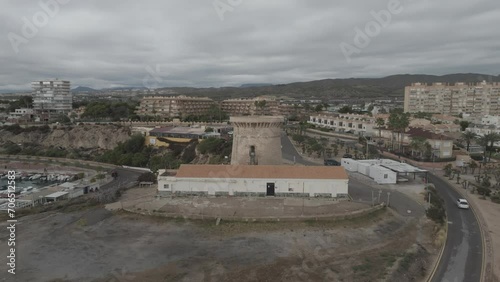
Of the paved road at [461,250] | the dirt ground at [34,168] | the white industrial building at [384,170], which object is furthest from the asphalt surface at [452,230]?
the dirt ground at [34,168]

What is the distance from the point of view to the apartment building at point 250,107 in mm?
111000

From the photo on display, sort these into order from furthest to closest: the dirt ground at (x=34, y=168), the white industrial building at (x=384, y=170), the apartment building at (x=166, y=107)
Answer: the apartment building at (x=166, y=107), the dirt ground at (x=34, y=168), the white industrial building at (x=384, y=170)

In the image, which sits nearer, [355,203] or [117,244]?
[117,244]

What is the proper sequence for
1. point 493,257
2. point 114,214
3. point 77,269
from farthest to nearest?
point 114,214 → point 493,257 → point 77,269

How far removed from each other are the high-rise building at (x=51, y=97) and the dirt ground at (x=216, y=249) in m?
111

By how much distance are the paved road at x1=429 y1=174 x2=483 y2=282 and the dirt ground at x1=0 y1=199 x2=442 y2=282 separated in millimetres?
979

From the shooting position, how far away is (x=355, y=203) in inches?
1129

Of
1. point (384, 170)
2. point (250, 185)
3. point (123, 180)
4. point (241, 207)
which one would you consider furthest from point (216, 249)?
point (123, 180)

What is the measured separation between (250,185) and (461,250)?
1577cm

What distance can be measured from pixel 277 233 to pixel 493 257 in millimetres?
12811

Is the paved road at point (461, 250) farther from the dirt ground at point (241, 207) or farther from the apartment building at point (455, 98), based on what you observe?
the apartment building at point (455, 98)

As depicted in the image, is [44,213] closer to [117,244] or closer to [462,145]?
[117,244]

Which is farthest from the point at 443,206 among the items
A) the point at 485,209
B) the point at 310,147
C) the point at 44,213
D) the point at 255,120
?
the point at 44,213

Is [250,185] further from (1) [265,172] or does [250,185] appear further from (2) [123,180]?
(2) [123,180]
